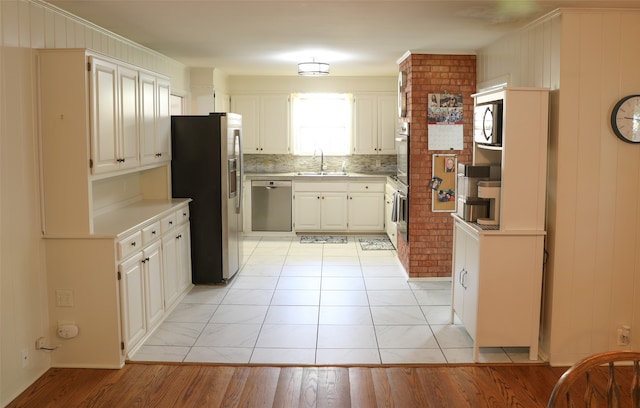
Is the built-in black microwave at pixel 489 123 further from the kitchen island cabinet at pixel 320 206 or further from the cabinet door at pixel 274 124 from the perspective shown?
the cabinet door at pixel 274 124

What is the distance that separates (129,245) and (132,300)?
0.40m

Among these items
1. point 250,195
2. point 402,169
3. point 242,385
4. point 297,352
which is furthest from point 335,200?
point 242,385

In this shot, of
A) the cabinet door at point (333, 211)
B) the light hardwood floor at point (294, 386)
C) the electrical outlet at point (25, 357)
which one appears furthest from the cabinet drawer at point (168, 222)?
the cabinet door at point (333, 211)

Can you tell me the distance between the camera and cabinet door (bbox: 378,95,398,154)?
29.7 feet

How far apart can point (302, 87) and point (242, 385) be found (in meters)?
6.01

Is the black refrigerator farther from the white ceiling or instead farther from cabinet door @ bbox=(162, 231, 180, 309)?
the white ceiling

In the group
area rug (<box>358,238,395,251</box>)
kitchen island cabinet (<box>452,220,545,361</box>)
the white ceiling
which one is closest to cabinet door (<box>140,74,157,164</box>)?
the white ceiling

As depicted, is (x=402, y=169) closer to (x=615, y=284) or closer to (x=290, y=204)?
(x=290, y=204)

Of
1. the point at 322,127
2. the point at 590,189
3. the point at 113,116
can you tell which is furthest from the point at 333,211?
the point at 590,189

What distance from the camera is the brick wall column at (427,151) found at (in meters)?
6.24

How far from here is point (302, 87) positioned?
9047mm

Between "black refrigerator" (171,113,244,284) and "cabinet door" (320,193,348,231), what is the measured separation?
2.89 meters

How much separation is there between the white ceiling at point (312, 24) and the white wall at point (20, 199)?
32 cm

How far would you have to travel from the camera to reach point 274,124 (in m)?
9.12
